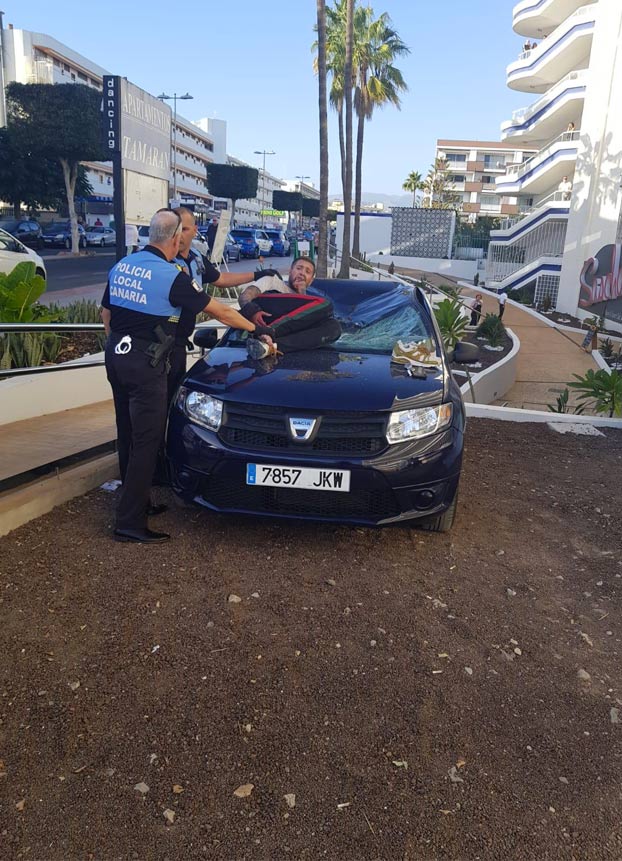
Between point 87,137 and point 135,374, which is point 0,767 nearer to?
point 135,374

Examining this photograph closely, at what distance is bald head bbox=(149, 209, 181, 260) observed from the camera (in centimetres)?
375

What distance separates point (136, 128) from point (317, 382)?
667cm

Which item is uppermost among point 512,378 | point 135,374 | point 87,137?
point 87,137

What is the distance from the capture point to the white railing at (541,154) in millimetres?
30995

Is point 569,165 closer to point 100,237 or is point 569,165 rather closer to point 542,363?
point 542,363

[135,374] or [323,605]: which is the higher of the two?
[135,374]

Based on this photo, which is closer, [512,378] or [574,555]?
[574,555]

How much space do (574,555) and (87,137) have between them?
128 ft

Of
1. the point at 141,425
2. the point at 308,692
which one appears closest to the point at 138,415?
the point at 141,425

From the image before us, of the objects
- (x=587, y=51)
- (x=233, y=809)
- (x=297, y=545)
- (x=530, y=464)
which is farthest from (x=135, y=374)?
(x=587, y=51)

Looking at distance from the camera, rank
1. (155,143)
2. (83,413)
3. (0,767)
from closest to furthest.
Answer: (0,767) → (83,413) → (155,143)

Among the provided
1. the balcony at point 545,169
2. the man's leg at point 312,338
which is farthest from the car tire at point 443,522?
the balcony at point 545,169

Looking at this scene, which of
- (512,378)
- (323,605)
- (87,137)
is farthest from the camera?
(87,137)

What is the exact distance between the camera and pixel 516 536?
4.37 metres
